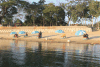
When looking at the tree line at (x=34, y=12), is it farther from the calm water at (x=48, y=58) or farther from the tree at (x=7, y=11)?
the calm water at (x=48, y=58)

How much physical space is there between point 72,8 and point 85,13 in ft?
21.8

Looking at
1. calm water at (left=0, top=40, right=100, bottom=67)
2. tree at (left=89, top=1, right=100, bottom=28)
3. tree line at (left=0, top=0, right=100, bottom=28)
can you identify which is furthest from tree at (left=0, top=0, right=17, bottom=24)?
calm water at (left=0, top=40, right=100, bottom=67)

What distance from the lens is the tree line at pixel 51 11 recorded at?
67.2m

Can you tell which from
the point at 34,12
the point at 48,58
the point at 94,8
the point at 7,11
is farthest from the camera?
the point at 34,12

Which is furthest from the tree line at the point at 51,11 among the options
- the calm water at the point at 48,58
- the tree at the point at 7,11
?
the calm water at the point at 48,58

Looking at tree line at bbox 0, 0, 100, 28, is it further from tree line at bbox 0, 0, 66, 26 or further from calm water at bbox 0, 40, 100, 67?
calm water at bbox 0, 40, 100, 67

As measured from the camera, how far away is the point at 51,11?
69375mm

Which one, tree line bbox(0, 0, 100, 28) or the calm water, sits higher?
tree line bbox(0, 0, 100, 28)

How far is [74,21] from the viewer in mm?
69875

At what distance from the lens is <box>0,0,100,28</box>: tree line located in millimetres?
67250

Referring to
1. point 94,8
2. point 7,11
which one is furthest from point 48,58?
point 7,11

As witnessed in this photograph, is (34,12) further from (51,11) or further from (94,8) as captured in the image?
(94,8)

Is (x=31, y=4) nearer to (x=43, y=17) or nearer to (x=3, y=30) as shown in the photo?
(x=43, y=17)

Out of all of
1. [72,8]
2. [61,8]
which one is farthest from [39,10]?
[72,8]
